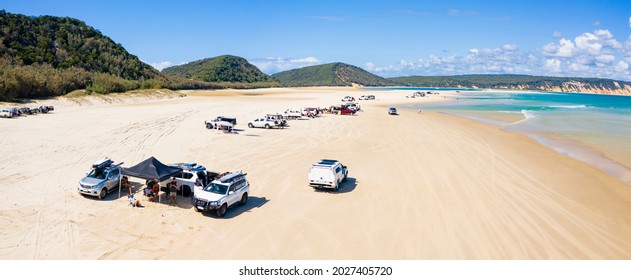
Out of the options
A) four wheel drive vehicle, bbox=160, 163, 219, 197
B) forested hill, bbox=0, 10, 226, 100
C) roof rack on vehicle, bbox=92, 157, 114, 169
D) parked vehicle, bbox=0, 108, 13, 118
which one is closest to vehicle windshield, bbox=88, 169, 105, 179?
roof rack on vehicle, bbox=92, 157, 114, 169

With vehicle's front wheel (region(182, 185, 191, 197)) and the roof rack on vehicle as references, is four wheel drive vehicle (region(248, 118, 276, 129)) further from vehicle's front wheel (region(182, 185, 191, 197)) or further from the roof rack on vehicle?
vehicle's front wheel (region(182, 185, 191, 197))

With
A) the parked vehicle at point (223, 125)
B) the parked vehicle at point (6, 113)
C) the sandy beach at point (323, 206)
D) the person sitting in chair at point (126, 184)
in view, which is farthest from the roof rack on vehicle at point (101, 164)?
the parked vehicle at point (6, 113)

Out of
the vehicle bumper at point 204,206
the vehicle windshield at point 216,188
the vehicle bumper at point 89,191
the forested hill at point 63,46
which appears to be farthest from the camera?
the forested hill at point 63,46

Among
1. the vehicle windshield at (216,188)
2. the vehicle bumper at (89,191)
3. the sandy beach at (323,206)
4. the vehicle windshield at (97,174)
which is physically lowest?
the sandy beach at (323,206)

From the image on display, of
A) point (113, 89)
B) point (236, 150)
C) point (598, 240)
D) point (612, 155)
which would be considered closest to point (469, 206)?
point (598, 240)

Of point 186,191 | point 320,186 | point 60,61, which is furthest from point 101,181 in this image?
point 60,61

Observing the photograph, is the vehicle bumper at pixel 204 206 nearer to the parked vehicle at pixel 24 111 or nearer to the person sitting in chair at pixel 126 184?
the person sitting in chair at pixel 126 184

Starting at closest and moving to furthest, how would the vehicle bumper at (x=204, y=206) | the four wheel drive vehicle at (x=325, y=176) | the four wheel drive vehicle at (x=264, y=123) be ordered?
the vehicle bumper at (x=204, y=206) → the four wheel drive vehicle at (x=325, y=176) → the four wheel drive vehicle at (x=264, y=123)

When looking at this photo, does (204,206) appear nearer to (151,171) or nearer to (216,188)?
(216,188)
